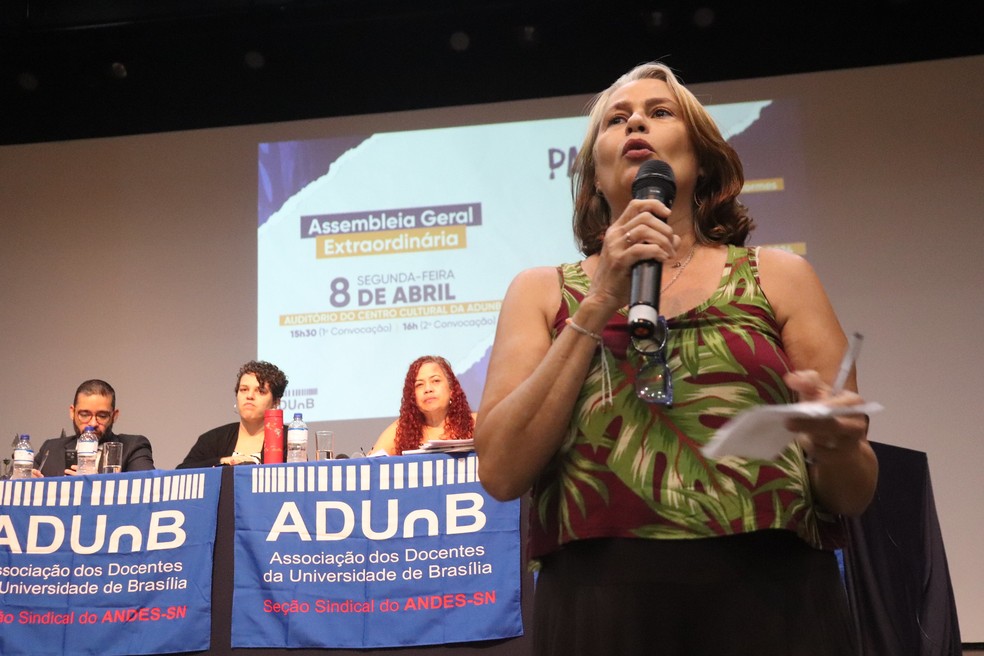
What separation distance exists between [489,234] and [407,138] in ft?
2.79

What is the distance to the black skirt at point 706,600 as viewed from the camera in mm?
893

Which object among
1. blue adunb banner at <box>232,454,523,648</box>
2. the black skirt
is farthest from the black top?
the black skirt

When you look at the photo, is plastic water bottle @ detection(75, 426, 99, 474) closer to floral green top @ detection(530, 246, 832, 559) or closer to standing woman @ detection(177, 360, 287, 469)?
standing woman @ detection(177, 360, 287, 469)

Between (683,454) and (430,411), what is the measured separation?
3.78 metres

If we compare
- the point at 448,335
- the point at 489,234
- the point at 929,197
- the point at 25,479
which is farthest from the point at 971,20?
the point at 25,479

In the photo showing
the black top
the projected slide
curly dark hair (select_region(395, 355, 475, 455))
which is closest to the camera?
curly dark hair (select_region(395, 355, 475, 455))

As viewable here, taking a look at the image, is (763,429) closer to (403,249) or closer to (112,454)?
(112,454)

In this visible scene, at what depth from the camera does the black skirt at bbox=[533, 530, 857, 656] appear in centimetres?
89

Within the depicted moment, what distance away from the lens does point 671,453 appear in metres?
0.94

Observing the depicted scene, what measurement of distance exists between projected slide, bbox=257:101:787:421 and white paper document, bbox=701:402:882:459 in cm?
472

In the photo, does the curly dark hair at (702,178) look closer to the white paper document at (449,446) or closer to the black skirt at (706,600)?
the black skirt at (706,600)

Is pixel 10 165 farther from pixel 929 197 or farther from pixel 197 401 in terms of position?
pixel 929 197

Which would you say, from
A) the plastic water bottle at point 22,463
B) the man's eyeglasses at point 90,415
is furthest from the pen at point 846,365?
the man's eyeglasses at point 90,415

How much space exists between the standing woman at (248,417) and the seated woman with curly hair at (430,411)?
59 cm
